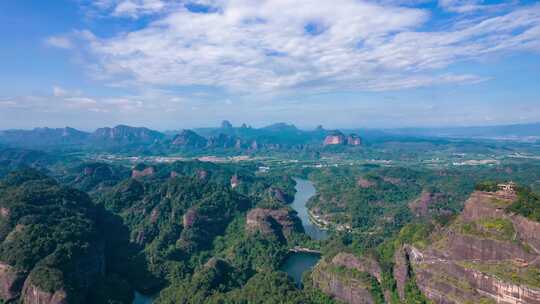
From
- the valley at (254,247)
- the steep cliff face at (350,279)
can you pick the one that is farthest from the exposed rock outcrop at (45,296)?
the steep cliff face at (350,279)

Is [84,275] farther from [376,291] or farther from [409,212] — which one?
[409,212]

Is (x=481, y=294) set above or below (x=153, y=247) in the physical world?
above

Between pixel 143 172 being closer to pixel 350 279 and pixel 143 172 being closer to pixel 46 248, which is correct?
pixel 46 248

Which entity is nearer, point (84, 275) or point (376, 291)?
point (376, 291)

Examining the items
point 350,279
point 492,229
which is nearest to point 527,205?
point 492,229

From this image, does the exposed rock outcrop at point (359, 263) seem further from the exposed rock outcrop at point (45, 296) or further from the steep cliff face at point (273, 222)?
the exposed rock outcrop at point (45, 296)

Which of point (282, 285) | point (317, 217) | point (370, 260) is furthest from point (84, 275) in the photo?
point (317, 217)
